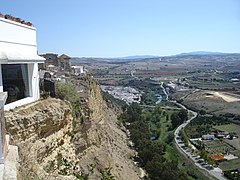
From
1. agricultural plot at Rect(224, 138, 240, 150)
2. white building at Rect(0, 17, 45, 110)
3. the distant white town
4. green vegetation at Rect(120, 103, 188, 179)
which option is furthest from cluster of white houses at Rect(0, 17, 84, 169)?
the distant white town

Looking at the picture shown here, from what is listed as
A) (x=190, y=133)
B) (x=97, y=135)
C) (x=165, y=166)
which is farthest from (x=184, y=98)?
(x=97, y=135)

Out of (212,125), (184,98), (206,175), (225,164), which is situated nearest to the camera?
(206,175)

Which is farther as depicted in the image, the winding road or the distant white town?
the distant white town

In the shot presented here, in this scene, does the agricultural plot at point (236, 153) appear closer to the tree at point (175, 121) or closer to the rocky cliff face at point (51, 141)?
the tree at point (175, 121)

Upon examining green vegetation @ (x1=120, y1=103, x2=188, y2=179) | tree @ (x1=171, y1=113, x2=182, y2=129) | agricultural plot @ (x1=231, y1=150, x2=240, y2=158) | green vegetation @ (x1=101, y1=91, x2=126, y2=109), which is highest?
green vegetation @ (x1=101, y1=91, x2=126, y2=109)

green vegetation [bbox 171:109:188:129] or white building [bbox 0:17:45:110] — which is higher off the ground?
white building [bbox 0:17:45:110]

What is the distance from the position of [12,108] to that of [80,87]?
555 inches

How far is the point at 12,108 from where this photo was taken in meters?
10.9

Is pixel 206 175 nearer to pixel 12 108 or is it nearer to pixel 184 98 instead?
pixel 12 108

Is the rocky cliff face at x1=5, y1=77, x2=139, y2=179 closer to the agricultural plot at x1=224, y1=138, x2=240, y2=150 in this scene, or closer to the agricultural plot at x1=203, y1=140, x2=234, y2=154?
the agricultural plot at x1=203, y1=140, x2=234, y2=154

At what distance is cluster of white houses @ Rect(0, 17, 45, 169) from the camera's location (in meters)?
11.1

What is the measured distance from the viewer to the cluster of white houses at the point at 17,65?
11.1 m

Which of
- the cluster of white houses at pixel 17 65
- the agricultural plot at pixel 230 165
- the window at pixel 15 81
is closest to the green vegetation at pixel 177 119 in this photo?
the agricultural plot at pixel 230 165

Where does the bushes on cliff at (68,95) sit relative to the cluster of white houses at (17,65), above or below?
below
